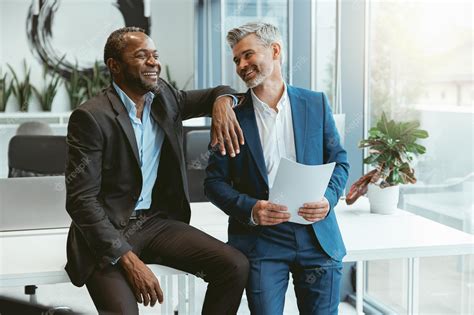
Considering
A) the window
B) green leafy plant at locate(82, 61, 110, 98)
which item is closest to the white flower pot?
the window

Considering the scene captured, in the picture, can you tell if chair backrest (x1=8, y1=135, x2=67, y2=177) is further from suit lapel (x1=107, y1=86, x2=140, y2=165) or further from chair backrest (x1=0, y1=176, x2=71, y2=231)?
suit lapel (x1=107, y1=86, x2=140, y2=165)

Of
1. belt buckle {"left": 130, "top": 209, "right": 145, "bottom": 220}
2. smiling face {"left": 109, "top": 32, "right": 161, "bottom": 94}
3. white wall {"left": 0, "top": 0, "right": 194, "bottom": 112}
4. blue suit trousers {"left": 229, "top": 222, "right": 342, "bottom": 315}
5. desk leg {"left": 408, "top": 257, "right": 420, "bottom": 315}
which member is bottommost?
desk leg {"left": 408, "top": 257, "right": 420, "bottom": 315}

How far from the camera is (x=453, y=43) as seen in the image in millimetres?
2947

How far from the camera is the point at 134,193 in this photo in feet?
6.42

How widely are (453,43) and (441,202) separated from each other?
784mm

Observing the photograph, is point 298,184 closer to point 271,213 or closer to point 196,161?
point 271,213

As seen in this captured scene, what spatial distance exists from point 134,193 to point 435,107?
1786 mm

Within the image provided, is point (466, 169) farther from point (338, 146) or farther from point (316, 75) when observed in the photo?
point (316, 75)

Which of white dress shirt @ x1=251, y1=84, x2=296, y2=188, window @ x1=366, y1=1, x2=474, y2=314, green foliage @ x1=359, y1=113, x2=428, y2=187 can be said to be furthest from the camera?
window @ x1=366, y1=1, x2=474, y2=314

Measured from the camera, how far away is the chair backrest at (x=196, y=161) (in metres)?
3.30

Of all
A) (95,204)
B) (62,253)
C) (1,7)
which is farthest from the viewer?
(1,7)

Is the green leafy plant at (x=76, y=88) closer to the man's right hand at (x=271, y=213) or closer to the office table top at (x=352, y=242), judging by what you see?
the office table top at (x=352, y=242)

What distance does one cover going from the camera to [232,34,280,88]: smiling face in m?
2.01

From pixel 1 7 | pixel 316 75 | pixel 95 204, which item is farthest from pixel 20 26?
pixel 95 204
